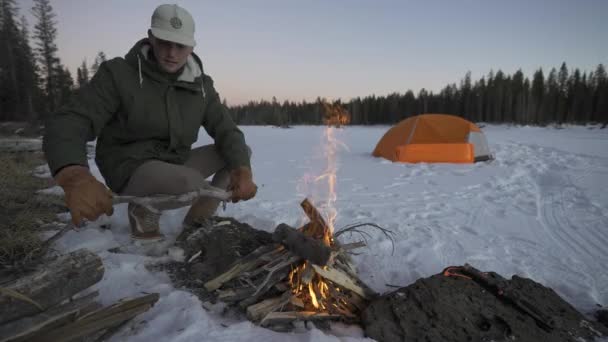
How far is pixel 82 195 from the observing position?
2.05 meters

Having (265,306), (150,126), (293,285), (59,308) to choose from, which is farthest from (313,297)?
(150,126)

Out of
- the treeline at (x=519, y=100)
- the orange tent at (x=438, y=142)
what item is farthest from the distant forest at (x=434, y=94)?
the orange tent at (x=438, y=142)

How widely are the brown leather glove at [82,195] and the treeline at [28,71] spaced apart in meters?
35.1

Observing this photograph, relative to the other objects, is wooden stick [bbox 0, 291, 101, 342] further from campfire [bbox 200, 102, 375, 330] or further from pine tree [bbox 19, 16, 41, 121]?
pine tree [bbox 19, 16, 41, 121]

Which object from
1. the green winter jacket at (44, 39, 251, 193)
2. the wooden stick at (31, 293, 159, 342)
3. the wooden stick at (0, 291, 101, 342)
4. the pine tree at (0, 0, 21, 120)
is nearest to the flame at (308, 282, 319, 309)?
the wooden stick at (31, 293, 159, 342)

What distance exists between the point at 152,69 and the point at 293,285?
2176 mm

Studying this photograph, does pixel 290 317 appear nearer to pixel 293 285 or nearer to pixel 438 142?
pixel 293 285

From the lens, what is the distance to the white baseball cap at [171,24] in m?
2.54

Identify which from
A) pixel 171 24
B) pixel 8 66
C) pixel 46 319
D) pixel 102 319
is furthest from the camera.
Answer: pixel 8 66

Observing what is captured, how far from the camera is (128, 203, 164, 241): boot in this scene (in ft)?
9.98

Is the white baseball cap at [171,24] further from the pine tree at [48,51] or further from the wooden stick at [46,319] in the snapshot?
the pine tree at [48,51]

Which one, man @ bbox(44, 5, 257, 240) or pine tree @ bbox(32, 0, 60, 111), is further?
pine tree @ bbox(32, 0, 60, 111)

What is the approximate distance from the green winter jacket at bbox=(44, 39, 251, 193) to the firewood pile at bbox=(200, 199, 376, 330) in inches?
43.3

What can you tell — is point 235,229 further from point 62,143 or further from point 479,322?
point 479,322
